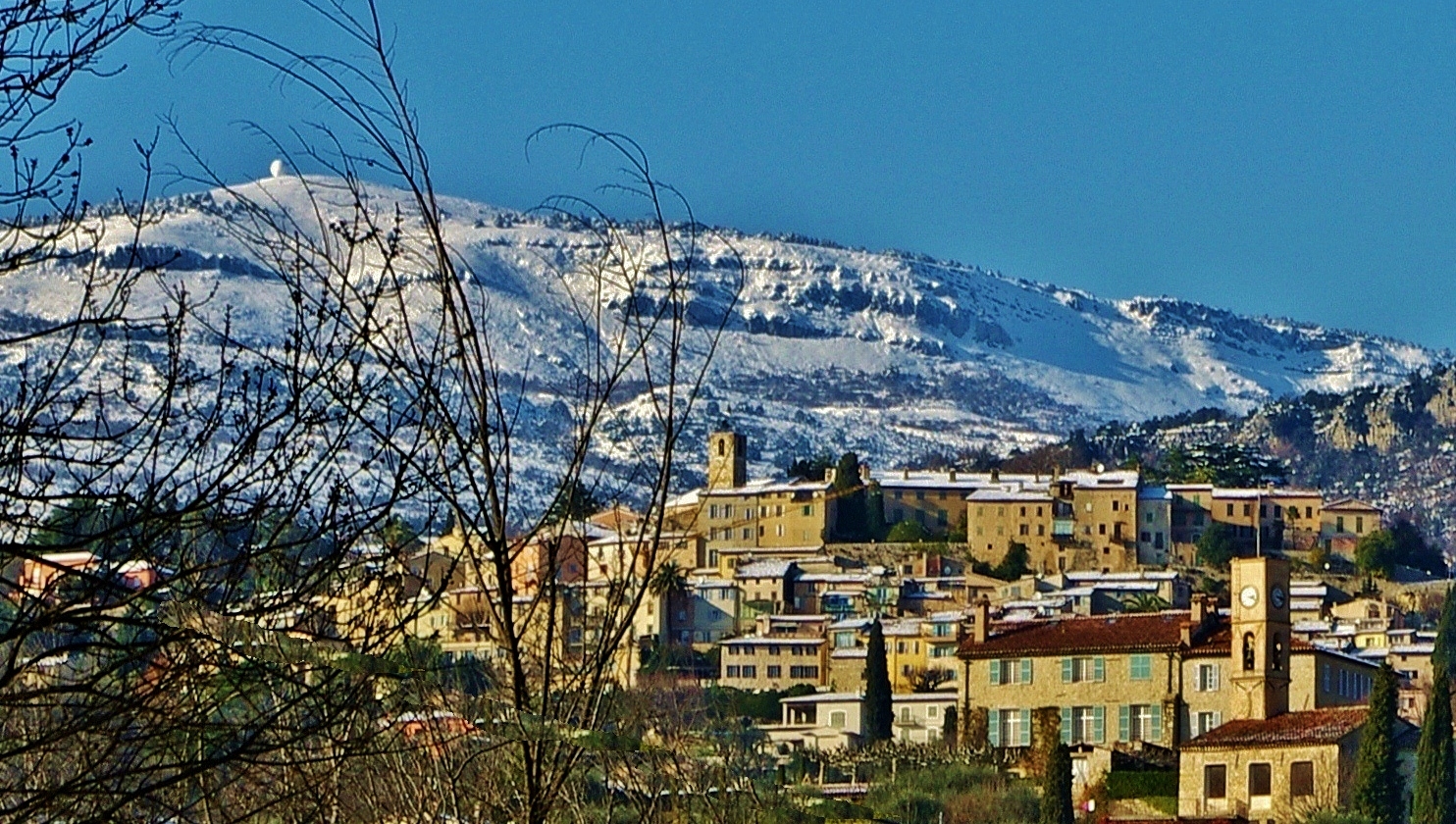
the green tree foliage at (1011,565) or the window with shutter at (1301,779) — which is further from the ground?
the green tree foliage at (1011,565)

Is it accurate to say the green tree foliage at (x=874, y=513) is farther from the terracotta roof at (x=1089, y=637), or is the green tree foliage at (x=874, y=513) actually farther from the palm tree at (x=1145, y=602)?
the terracotta roof at (x=1089, y=637)

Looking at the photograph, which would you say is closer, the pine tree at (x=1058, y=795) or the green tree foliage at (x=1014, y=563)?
the pine tree at (x=1058, y=795)

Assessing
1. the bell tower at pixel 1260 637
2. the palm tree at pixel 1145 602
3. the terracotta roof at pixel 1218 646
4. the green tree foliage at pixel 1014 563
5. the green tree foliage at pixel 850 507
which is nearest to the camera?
the bell tower at pixel 1260 637

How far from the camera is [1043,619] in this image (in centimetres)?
7094

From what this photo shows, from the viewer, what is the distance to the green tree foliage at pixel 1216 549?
341ft

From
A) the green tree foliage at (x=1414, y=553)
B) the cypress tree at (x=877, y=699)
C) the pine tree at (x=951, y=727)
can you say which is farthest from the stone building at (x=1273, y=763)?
the green tree foliage at (x=1414, y=553)

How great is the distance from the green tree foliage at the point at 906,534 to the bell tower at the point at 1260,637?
156 feet

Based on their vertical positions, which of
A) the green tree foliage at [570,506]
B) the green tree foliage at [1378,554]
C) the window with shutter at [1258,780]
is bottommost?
the window with shutter at [1258,780]

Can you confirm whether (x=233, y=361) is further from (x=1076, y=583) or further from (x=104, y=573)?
(x=1076, y=583)

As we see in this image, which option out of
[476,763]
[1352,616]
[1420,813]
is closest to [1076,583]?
[1352,616]

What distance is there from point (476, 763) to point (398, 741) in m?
0.29

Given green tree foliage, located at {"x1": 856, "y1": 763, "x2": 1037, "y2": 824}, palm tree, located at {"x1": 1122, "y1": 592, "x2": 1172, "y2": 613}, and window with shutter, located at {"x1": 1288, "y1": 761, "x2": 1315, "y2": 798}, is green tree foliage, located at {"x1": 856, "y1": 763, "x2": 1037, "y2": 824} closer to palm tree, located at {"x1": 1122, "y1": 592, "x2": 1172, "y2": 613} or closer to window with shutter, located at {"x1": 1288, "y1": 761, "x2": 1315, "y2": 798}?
window with shutter, located at {"x1": 1288, "y1": 761, "x2": 1315, "y2": 798}

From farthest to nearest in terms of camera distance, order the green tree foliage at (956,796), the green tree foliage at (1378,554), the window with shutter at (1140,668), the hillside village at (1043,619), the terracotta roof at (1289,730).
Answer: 1. the green tree foliage at (1378,554)
2. the window with shutter at (1140,668)
3. the hillside village at (1043,619)
4. the terracotta roof at (1289,730)
5. the green tree foliage at (956,796)

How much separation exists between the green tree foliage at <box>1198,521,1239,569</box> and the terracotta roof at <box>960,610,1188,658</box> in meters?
37.1
